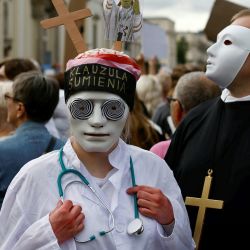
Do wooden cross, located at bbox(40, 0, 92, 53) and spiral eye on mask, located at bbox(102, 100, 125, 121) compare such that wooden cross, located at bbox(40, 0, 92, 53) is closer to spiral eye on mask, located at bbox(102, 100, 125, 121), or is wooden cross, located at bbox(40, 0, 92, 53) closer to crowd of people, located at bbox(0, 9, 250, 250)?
crowd of people, located at bbox(0, 9, 250, 250)

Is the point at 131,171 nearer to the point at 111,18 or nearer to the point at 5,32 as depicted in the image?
the point at 111,18

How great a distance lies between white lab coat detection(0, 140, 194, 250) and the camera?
8.32ft

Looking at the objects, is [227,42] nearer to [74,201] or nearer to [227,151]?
[227,151]

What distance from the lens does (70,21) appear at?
9.77 ft

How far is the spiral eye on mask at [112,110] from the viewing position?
2.60m

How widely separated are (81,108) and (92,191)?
0.99 feet

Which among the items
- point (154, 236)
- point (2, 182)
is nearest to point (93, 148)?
point (154, 236)

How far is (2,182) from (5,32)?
2613cm

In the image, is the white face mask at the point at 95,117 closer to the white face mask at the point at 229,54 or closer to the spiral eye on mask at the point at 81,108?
the spiral eye on mask at the point at 81,108

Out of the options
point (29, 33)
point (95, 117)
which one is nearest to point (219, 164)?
point (95, 117)

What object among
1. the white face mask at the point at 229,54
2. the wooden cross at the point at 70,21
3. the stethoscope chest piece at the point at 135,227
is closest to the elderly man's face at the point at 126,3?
the wooden cross at the point at 70,21

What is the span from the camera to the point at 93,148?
259 cm

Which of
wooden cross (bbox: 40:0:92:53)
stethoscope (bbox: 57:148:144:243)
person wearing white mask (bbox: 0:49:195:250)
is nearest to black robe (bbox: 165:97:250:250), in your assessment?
person wearing white mask (bbox: 0:49:195:250)

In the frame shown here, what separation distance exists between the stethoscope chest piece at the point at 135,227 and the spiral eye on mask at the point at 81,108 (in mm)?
415
